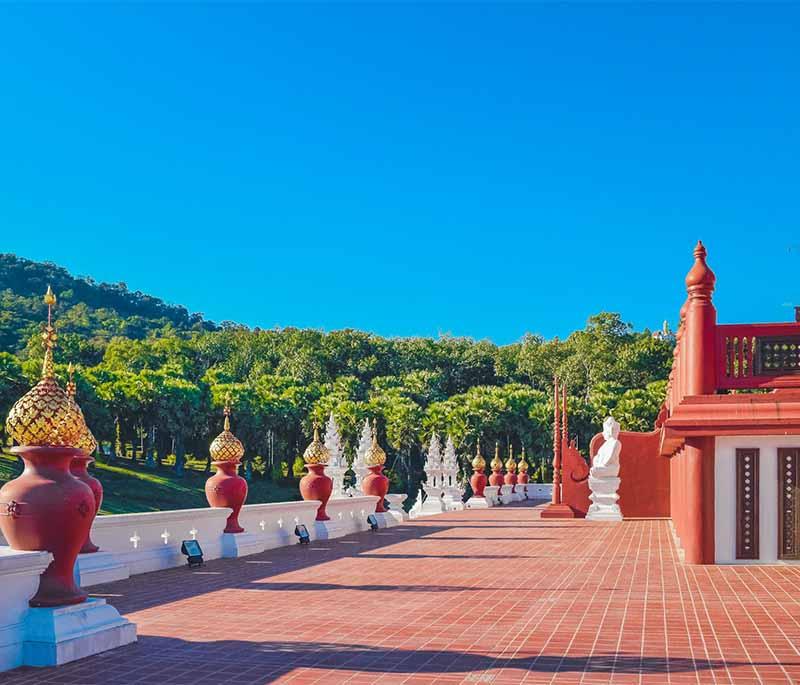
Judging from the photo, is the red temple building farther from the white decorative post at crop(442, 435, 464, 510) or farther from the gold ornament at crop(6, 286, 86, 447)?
the white decorative post at crop(442, 435, 464, 510)

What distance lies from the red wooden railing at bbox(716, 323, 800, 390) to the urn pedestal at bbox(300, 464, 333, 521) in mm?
7707

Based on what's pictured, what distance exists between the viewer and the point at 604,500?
24.5 m

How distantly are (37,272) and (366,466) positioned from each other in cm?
6525

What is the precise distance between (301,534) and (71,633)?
375 inches

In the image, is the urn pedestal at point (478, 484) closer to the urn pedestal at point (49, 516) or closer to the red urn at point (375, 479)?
the red urn at point (375, 479)

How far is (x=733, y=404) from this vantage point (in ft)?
42.7

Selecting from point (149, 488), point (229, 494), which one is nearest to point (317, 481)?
point (229, 494)

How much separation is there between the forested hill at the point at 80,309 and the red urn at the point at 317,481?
4852 cm

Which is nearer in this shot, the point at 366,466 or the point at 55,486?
the point at 55,486

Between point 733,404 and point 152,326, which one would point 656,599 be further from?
point 152,326

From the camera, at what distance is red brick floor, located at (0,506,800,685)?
6617 mm

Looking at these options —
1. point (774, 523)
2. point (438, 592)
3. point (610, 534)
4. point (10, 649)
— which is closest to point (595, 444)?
point (610, 534)

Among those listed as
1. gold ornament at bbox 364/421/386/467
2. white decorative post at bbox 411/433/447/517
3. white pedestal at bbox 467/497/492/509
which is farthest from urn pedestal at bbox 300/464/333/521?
white pedestal at bbox 467/497/492/509

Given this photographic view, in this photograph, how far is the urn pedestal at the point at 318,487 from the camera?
1761 cm
